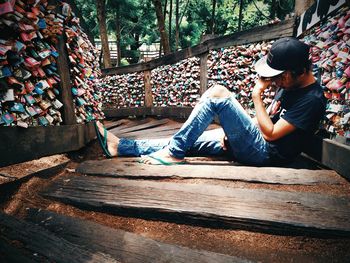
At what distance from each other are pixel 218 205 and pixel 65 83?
2207 mm

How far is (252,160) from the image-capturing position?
82.3 inches

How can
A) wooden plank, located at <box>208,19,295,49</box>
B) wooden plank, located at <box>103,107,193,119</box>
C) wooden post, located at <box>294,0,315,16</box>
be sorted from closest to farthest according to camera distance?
wooden post, located at <box>294,0,315,16</box> → wooden plank, located at <box>208,19,295,49</box> → wooden plank, located at <box>103,107,193,119</box>

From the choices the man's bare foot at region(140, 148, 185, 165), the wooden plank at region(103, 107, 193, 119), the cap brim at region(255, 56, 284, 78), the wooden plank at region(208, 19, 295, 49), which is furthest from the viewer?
the wooden plank at region(103, 107, 193, 119)

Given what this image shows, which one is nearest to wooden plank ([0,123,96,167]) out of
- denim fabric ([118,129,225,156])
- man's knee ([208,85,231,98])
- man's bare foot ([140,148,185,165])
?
denim fabric ([118,129,225,156])

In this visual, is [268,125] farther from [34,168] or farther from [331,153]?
[34,168]

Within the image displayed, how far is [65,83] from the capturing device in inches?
102

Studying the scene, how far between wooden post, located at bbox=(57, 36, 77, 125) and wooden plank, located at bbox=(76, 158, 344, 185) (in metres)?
0.74

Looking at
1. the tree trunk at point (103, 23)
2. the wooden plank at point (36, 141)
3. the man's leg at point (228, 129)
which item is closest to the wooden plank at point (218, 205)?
the wooden plank at point (36, 141)

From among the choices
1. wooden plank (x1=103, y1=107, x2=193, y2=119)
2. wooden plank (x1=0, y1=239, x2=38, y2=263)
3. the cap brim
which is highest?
the cap brim

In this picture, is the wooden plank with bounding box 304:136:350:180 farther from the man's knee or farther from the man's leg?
the man's knee

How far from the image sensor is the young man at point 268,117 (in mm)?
1788

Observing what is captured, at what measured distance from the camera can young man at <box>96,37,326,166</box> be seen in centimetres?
179

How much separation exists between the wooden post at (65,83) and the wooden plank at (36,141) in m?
0.12

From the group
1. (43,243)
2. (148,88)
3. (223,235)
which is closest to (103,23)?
(148,88)
